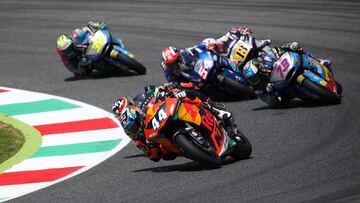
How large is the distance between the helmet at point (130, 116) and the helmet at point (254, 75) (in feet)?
13.7

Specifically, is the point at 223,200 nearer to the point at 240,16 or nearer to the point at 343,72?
the point at 343,72

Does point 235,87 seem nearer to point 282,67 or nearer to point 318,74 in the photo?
point 282,67

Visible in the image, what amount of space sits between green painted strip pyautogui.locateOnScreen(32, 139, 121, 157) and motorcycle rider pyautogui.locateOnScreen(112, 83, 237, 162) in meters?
1.49

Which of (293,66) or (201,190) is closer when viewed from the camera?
(201,190)

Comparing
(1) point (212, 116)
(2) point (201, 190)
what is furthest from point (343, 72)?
(2) point (201, 190)

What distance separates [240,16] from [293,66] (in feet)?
31.8

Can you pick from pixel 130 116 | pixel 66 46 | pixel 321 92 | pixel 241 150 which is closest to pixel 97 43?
pixel 66 46

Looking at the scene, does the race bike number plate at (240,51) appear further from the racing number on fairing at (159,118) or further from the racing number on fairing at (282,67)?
the racing number on fairing at (159,118)

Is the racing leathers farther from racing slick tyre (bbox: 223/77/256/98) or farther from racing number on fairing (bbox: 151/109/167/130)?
racing slick tyre (bbox: 223/77/256/98)

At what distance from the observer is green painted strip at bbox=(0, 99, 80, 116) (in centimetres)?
1561

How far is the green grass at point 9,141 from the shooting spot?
12.8 metres

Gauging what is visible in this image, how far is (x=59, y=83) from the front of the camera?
17.9 m

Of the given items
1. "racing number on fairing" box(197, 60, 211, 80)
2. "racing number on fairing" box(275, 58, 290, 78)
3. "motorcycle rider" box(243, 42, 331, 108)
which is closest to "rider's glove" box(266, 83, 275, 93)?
"motorcycle rider" box(243, 42, 331, 108)

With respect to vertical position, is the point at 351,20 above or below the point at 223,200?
below
